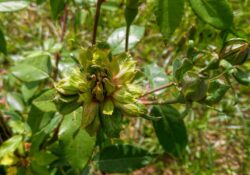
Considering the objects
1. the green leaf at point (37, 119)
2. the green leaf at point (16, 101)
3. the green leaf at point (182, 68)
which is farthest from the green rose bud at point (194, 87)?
the green leaf at point (16, 101)

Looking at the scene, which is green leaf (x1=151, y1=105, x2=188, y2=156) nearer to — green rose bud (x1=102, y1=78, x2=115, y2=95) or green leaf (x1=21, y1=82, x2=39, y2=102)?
green rose bud (x1=102, y1=78, x2=115, y2=95)

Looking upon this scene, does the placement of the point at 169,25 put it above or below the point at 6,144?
above

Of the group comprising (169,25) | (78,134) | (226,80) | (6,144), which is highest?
(169,25)

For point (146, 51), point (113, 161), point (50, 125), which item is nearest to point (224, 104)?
point (146, 51)

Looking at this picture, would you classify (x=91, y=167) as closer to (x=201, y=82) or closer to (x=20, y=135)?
(x=20, y=135)

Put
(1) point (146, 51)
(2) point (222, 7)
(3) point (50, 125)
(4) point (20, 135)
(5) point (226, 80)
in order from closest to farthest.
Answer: (2) point (222, 7), (5) point (226, 80), (3) point (50, 125), (4) point (20, 135), (1) point (146, 51)

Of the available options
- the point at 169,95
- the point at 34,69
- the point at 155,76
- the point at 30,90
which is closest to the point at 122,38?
the point at 155,76

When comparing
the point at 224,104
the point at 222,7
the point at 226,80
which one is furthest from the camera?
the point at 224,104

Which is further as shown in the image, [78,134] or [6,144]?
[6,144]
